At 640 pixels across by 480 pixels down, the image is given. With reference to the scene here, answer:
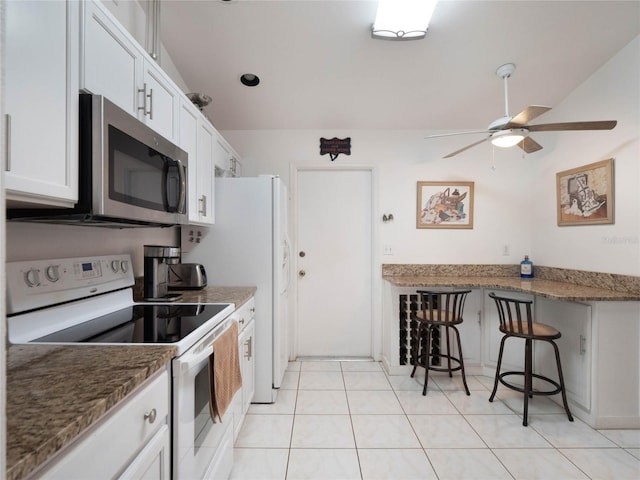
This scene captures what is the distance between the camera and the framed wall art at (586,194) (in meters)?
2.30

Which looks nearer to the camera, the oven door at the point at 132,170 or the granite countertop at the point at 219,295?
the oven door at the point at 132,170

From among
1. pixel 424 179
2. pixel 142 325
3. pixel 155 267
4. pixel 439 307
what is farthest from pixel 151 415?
pixel 424 179

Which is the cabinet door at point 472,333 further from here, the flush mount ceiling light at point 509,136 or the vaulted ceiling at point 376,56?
the vaulted ceiling at point 376,56

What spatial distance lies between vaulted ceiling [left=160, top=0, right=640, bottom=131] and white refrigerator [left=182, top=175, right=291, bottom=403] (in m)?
0.91

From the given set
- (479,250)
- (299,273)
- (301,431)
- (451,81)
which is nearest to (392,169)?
(451,81)

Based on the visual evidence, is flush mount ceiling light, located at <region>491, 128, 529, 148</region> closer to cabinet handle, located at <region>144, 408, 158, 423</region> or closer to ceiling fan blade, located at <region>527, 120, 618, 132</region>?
ceiling fan blade, located at <region>527, 120, 618, 132</region>

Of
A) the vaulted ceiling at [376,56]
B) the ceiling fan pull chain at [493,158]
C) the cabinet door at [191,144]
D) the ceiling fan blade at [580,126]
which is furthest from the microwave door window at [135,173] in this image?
the ceiling fan pull chain at [493,158]

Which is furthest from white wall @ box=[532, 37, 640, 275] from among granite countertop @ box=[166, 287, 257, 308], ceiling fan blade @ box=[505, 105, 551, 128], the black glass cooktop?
the black glass cooktop

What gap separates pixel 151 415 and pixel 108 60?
1280 millimetres

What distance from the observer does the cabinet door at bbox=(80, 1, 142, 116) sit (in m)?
1.06

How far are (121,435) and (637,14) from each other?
3.43 m

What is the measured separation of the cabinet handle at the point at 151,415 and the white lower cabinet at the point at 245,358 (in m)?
0.87

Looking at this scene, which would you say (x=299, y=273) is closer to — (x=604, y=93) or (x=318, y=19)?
(x=318, y=19)

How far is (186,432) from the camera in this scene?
1.06 metres
